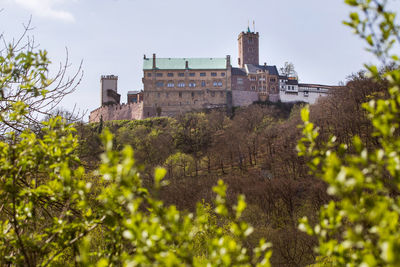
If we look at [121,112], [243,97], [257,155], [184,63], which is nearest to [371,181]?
[257,155]

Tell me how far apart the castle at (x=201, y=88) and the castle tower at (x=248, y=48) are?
4.85 metres

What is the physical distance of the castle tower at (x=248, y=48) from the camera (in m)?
96.5

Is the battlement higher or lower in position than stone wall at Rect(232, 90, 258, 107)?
higher

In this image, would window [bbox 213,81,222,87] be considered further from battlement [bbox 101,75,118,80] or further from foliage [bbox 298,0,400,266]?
foliage [bbox 298,0,400,266]

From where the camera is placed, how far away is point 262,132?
68062 millimetres

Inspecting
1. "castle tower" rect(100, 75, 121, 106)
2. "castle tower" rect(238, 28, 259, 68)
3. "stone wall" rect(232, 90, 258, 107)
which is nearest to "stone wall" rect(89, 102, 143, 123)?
"castle tower" rect(100, 75, 121, 106)

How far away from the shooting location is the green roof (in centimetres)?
8931

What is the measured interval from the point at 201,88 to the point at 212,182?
3761cm

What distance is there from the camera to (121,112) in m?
88.2

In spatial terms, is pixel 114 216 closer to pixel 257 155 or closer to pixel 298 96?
pixel 257 155

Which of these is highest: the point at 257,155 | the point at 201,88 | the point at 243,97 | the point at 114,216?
the point at 201,88

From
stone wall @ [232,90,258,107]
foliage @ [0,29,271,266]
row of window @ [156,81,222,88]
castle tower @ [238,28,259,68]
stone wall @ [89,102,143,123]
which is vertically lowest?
foliage @ [0,29,271,266]

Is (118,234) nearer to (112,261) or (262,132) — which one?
(112,261)

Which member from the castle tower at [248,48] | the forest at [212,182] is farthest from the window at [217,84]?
the castle tower at [248,48]
